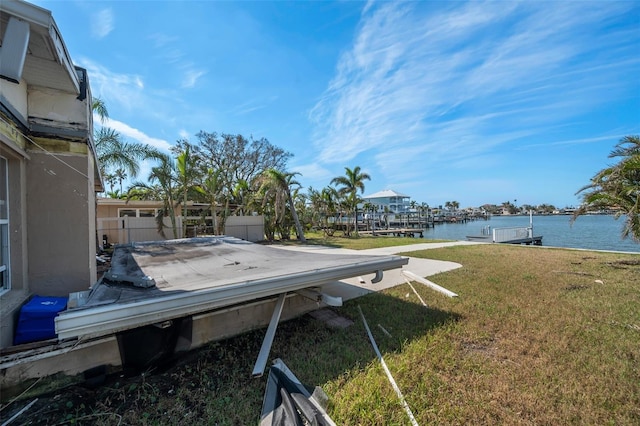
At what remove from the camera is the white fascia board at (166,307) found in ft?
6.82

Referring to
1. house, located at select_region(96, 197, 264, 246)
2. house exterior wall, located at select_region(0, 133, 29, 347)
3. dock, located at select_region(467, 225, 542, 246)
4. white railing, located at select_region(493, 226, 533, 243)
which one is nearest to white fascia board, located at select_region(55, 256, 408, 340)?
house exterior wall, located at select_region(0, 133, 29, 347)

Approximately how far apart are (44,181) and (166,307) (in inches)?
101

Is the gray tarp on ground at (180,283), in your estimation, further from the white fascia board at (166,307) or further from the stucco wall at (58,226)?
the stucco wall at (58,226)

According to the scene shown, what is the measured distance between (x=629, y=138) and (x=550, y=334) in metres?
8.20

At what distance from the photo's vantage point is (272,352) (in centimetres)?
364

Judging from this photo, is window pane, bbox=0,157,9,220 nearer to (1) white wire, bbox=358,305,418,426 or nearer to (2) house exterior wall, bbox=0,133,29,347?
(2) house exterior wall, bbox=0,133,29,347

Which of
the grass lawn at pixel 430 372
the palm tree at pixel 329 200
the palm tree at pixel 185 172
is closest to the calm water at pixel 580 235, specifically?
the grass lawn at pixel 430 372

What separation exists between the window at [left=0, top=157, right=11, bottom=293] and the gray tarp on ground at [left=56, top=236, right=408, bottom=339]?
852mm

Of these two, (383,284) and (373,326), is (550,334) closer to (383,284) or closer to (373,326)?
(373,326)

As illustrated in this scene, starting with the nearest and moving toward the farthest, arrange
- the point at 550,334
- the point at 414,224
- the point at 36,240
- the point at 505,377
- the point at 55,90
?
1. the point at 505,377
2. the point at 36,240
3. the point at 55,90
4. the point at 550,334
5. the point at 414,224

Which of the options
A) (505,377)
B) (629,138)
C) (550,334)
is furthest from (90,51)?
(629,138)

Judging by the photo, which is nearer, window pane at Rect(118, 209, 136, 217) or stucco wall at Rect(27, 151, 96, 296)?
stucco wall at Rect(27, 151, 96, 296)

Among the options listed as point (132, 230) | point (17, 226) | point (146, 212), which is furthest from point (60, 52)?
point (146, 212)

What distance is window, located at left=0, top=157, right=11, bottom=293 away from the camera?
→ 296cm
